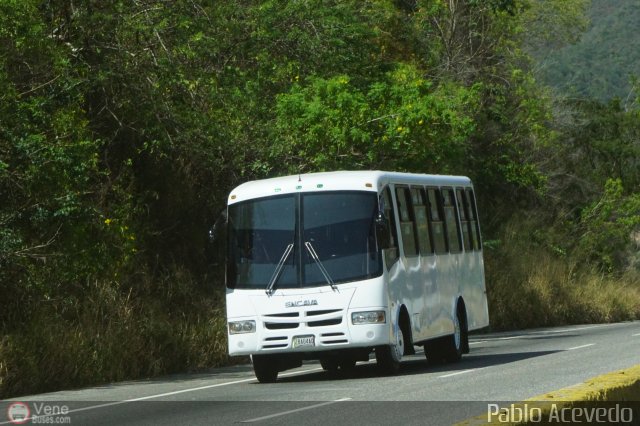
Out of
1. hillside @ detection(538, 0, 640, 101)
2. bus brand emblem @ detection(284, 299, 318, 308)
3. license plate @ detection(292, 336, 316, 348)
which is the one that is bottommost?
license plate @ detection(292, 336, 316, 348)

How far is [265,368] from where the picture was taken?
1902 cm

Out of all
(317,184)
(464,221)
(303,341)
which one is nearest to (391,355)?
(303,341)

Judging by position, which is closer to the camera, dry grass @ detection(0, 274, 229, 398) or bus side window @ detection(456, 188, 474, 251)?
dry grass @ detection(0, 274, 229, 398)

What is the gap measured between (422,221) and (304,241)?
2.99 m

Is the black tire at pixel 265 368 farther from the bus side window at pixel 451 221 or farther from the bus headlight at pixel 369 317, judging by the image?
the bus side window at pixel 451 221

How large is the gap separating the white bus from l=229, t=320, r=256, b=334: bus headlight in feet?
0.04

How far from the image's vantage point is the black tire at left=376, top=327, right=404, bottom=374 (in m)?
18.4

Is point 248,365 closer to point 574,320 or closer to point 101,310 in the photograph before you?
point 101,310

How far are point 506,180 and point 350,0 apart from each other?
13665 mm

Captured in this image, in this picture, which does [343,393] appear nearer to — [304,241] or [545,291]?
[304,241]

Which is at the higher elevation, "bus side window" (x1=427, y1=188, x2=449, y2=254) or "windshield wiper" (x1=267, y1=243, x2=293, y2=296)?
"bus side window" (x1=427, y1=188, x2=449, y2=254)

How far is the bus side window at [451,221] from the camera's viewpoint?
880 inches

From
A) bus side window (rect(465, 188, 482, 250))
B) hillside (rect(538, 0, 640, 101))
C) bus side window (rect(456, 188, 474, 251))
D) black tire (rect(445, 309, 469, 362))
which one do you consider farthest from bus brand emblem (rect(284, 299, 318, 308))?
hillside (rect(538, 0, 640, 101))

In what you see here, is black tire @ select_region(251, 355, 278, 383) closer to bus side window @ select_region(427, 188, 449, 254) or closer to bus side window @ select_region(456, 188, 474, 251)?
bus side window @ select_region(427, 188, 449, 254)
